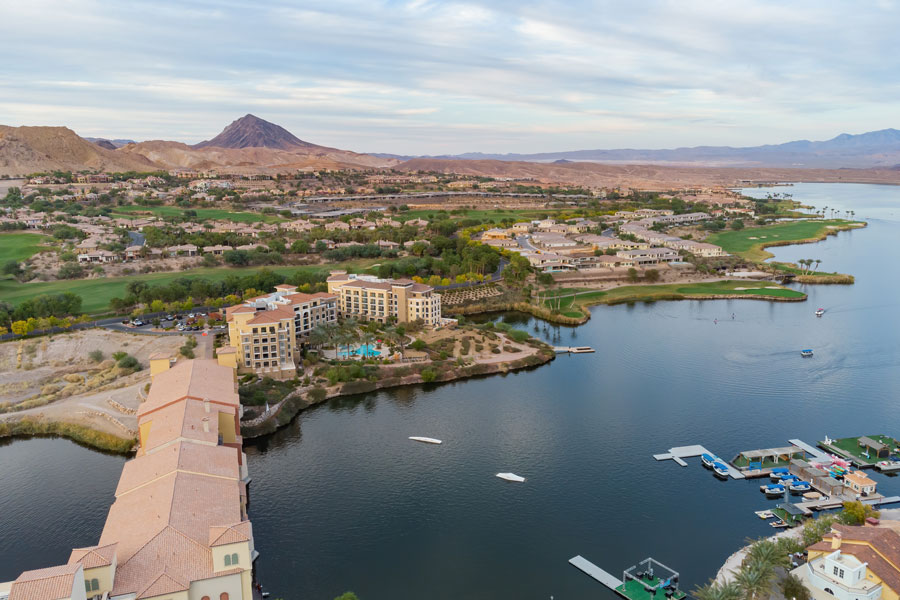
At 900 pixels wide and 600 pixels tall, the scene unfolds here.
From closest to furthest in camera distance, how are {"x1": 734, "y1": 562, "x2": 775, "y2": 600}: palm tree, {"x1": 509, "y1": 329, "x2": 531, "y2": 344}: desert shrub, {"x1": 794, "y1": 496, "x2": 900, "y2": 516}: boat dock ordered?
{"x1": 734, "y1": 562, "x2": 775, "y2": 600}: palm tree → {"x1": 794, "y1": 496, "x2": 900, "y2": 516}: boat dock → {"x1": 509, "y1": 329, "x2": 531, "y2": 344}: desert shrub

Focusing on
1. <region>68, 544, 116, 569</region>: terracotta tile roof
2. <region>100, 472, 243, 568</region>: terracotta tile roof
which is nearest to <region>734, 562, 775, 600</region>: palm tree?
<region>100, 472, 243, 568</region>: terracotta tile roof

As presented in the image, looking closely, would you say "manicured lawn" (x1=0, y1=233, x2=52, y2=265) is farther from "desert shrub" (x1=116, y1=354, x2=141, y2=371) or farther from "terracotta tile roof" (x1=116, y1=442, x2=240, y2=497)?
"terracotta tile roof" (x1=116, y1=442, x2=240, y2=497)

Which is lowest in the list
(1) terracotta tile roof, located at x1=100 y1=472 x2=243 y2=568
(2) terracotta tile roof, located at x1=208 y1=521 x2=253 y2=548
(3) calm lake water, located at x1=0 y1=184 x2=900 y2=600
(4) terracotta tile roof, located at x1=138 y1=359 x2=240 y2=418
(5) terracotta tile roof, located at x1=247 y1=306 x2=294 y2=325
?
(3) calm lake water, located at x1=0 y1=184 x2=900 y2=600

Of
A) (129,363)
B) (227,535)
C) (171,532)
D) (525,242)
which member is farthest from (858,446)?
(525,242)

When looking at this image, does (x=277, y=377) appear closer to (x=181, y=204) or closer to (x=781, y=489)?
(x=781, y=489)

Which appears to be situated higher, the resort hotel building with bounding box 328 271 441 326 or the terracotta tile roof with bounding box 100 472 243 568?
the resort hotel building with bounding box 328 271 441 326

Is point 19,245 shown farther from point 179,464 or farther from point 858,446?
point 858,446

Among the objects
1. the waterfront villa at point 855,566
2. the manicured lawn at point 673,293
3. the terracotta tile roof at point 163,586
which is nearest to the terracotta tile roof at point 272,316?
the terracotta tile roof at point 163,586

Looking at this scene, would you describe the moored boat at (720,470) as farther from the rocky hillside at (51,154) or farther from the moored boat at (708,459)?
the rocky hillside at (51,154)
